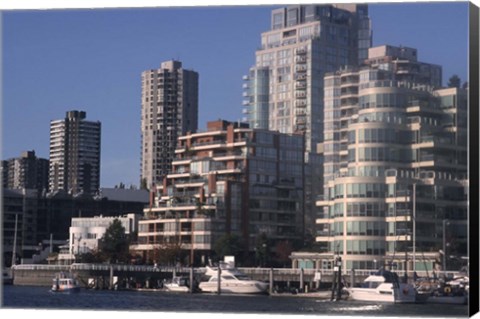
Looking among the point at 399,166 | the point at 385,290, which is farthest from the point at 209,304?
the point at 399,166

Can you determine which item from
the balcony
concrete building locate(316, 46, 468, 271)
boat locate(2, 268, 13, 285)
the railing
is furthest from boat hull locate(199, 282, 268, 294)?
boat locate(2, 268, 13, 285)

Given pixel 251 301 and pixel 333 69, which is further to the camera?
pixel 333 69

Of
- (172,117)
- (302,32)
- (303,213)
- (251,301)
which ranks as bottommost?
(251,301)

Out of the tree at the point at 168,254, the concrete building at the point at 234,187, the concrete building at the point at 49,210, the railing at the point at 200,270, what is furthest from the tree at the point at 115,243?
the concrete building at the point at 234,187

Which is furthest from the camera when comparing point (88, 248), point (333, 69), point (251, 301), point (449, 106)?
point (88, 248)

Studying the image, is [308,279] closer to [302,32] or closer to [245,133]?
[245,133]

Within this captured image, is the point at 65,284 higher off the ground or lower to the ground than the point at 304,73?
lower

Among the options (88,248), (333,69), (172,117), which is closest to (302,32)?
(333,69)

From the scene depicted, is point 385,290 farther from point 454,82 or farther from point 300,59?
point 300,59
